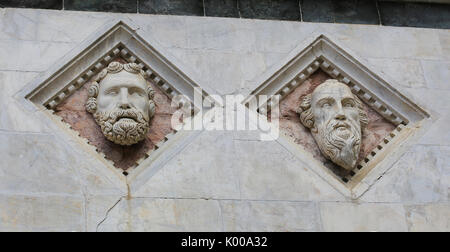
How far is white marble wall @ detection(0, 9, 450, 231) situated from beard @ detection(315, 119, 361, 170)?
23 centimetres

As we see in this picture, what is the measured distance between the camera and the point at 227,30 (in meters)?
8.28

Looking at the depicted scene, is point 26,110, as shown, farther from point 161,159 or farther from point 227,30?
point 227,30

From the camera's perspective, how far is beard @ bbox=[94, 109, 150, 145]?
290 inches

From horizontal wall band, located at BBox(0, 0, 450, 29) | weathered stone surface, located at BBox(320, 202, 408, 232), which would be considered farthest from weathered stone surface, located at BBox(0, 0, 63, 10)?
weathered stone surface, located at BBox(320, 202, 408, 232)

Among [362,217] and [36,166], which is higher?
[36,166]

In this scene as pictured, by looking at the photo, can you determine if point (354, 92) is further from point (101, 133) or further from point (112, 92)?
point (101, 133)

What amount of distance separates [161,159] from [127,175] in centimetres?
27

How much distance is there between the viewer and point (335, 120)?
7.65 metres

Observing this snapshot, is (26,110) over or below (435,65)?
below

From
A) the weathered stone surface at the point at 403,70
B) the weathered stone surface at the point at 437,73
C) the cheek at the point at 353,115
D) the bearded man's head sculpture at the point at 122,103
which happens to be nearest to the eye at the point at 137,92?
the bearded man's head sculpture at the point at 122,103

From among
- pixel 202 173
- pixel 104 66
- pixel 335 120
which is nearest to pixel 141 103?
pixel 104 66

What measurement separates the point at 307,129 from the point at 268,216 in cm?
98
